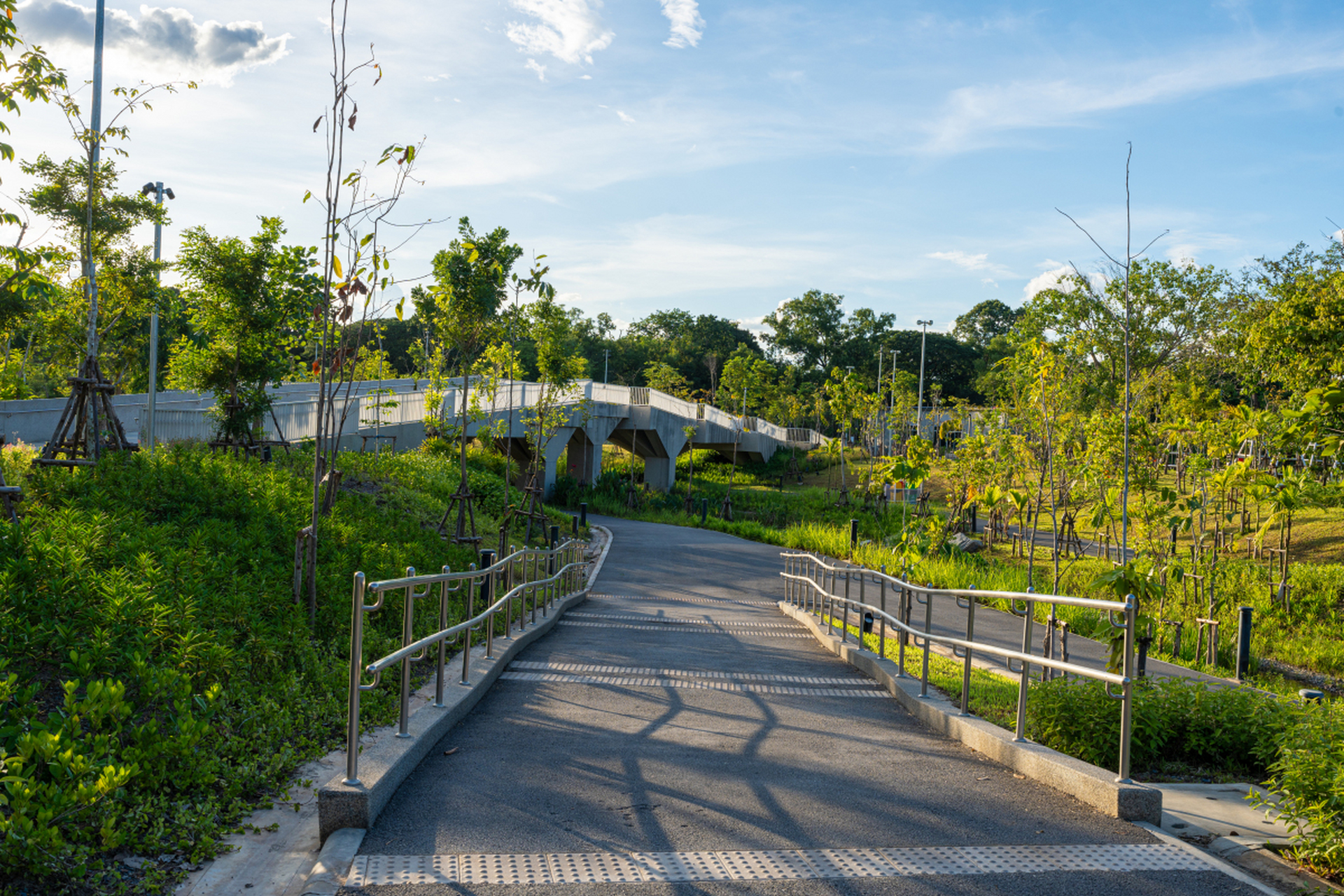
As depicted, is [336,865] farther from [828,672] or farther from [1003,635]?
[1003,635]

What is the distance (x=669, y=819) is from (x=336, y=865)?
136cm

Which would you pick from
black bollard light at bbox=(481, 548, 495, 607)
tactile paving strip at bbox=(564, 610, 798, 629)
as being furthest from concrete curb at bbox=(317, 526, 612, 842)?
tactile paving strip at bbox=(564, 610, 798, 629)

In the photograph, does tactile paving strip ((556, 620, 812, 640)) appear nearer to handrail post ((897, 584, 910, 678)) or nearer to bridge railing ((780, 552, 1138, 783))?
bridge railing ((780, 552, 1138, 783))

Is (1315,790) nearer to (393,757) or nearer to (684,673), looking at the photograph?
(393,757)

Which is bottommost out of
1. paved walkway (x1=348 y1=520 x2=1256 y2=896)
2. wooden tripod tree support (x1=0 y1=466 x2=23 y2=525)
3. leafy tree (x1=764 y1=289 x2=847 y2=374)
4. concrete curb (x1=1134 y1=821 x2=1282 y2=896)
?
paved walkway (x1=348 y1=520 x2=1256 y2=896)

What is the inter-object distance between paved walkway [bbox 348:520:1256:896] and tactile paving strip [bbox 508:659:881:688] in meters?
0.44

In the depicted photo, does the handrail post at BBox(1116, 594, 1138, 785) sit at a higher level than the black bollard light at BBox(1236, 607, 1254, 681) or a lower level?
higher

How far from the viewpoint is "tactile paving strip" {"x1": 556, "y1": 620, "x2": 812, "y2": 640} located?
11172 millimetres

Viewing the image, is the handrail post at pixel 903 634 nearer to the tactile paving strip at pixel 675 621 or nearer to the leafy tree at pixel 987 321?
the tactile paving strip at pixel 675 621

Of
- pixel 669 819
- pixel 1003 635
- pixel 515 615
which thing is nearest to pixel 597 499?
pixel 1003 635

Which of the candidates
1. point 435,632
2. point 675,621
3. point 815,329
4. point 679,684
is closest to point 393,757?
point 679,684

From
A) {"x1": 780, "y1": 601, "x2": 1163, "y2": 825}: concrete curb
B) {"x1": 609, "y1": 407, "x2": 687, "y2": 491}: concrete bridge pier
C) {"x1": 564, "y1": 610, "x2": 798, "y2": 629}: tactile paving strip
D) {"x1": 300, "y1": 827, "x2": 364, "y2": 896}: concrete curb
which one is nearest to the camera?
{"x1": 300, "y1": 827, "x2": 364, "y2": 896}: concrete curb

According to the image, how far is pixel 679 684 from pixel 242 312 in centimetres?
1074

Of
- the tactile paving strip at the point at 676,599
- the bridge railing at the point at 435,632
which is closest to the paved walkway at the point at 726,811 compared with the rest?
the bridge railing at the point at 435,632
